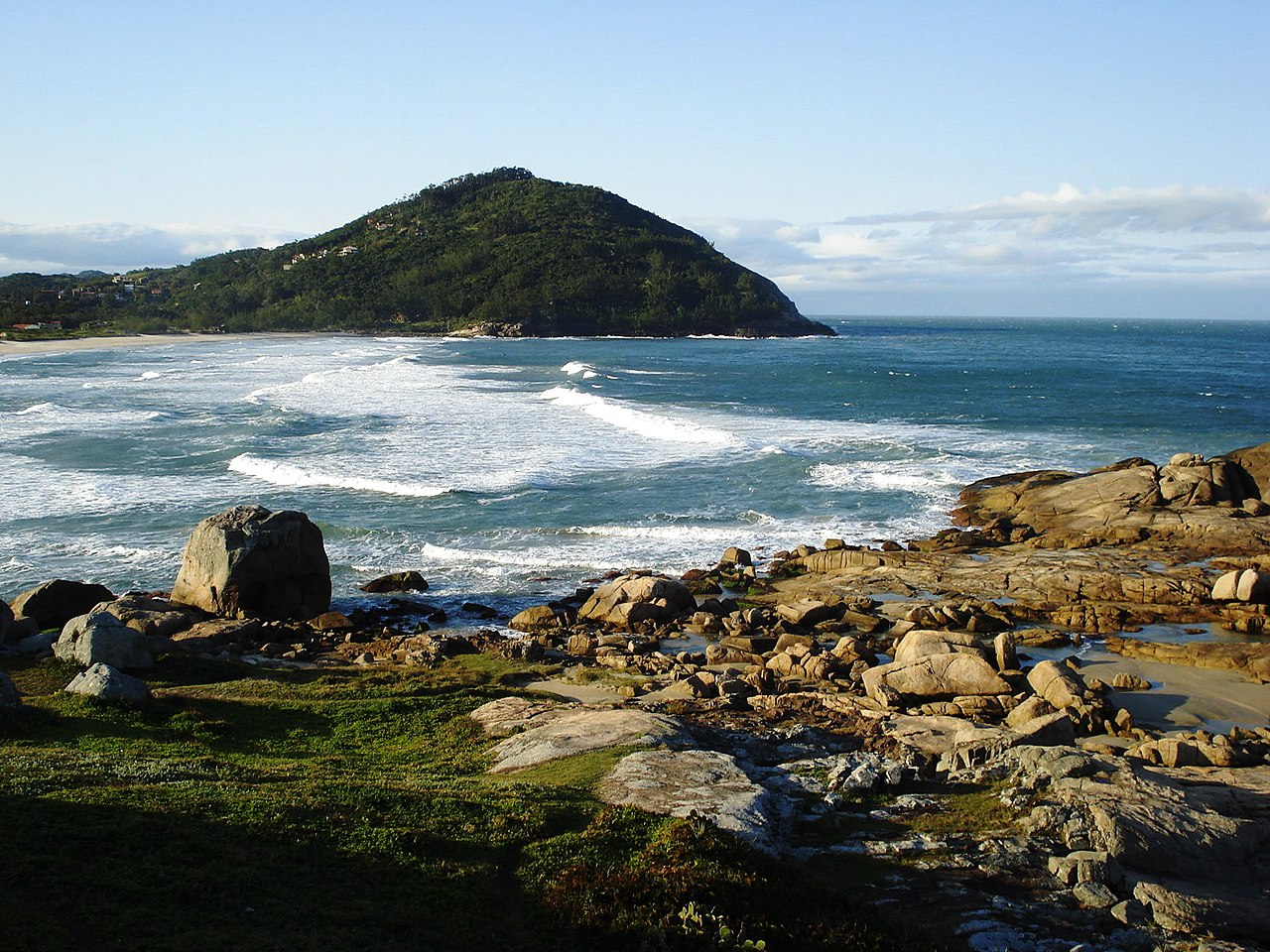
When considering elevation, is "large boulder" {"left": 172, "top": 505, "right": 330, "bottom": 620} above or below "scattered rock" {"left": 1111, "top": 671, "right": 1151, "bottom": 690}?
above

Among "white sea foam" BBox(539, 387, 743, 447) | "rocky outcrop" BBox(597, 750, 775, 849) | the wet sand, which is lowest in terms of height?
the wet sand

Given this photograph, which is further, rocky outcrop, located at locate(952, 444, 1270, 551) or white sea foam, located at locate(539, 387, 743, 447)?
white sea foam, located at locate(539, 387, 743, 447)

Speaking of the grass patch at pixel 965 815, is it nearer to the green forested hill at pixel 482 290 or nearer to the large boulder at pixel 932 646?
the large boulder at pixel 932 646

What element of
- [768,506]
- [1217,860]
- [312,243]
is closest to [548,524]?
[768,506]

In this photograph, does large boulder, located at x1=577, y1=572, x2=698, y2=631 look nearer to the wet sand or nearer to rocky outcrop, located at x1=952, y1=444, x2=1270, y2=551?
the wet sand

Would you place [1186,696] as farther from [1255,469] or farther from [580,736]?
[1255,469]

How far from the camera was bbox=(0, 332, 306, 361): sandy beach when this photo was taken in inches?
3888

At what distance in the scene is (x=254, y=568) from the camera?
2250cm

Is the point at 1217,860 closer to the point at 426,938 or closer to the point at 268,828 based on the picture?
the point at 426,938

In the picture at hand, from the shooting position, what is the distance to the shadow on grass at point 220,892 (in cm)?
761

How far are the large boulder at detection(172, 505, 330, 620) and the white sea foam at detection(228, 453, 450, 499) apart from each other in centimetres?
1131

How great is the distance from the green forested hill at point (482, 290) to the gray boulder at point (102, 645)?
438ft

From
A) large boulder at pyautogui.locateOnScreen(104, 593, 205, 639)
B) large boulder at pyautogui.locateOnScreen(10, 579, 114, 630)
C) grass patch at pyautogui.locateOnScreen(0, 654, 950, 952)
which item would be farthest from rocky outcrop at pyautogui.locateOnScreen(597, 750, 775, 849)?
large boulder at pyautogui.locateOnScreen(10, 579, 114, 630)

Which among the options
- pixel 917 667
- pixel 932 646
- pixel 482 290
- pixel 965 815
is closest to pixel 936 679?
pixel 917 667
